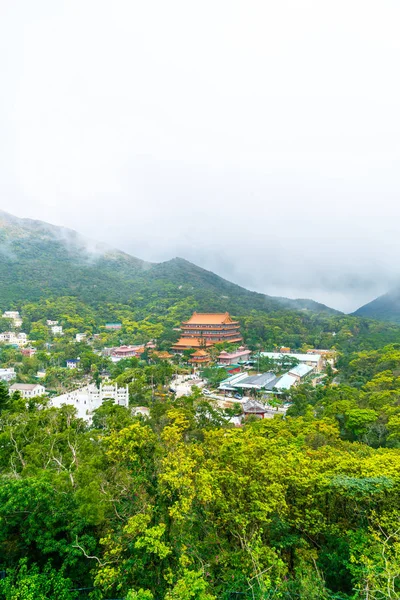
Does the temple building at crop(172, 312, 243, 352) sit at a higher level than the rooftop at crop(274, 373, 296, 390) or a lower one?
higher

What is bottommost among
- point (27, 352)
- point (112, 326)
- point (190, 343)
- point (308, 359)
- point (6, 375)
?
point (6, 375)

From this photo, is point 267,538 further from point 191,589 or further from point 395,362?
point 395,362

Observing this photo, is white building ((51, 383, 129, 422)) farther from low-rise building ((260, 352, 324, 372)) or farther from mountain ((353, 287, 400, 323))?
mountain ((353, 287, 400, 323))

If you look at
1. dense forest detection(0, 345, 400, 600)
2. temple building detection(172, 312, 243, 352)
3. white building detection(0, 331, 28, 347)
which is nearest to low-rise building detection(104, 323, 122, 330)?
white building detection(0, 331, 28, 347)

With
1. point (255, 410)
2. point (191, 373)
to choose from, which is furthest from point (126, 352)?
point (255, 410)

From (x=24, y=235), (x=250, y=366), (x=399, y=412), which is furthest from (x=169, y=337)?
(x=24, y=235)

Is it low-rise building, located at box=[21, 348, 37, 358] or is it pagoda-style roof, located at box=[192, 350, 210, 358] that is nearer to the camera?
pagoda-style roof, located at box=[192, 350, 210, 358]

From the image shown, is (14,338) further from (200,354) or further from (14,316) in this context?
(200,354)
